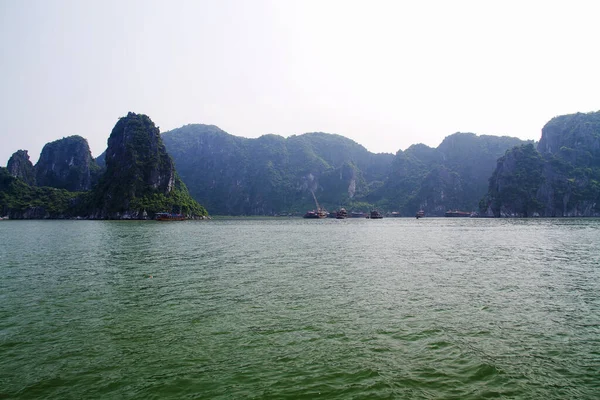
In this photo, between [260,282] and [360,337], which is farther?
[260,282]

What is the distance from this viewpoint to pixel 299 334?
1495 cm

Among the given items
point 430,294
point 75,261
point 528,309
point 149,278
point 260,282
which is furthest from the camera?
point 75,261

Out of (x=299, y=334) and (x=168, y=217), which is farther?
(x=168, y=217)

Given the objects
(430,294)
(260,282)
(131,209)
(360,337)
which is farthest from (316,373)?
(131,209)

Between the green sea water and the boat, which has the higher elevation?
the boat

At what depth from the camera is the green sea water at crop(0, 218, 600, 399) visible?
10.5 m

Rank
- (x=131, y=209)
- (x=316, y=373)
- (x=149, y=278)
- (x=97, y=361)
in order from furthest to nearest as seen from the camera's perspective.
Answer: (x=131, y=209), (x=149, y=278), (x=97, y=361), (x=316, y=373)

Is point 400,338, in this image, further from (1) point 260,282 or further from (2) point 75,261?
(2) point 75,261

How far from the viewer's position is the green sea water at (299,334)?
34.4 feet

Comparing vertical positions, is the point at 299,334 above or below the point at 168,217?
below

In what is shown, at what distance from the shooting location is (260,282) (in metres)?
25.8

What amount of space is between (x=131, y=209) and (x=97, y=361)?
20108 cm

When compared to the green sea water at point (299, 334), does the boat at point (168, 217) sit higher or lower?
higher

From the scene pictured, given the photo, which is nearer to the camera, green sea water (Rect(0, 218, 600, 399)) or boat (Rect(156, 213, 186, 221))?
green sea water (Rect(0, 218, 600, 399))
